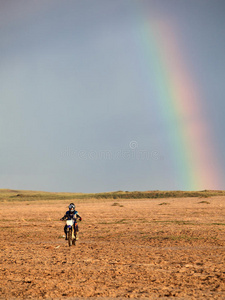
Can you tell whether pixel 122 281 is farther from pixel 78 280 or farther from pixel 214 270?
pixel 214 270

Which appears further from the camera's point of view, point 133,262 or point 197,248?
point 197,248

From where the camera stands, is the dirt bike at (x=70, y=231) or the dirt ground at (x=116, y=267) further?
the dirt bike at (x=70, y=231)

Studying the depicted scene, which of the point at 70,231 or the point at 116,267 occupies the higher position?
the point at 70,231

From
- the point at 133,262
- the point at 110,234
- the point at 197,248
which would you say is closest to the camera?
the point at 133,262

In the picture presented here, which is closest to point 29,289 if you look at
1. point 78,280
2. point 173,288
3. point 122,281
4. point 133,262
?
point 78,280

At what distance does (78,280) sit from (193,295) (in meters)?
3.36

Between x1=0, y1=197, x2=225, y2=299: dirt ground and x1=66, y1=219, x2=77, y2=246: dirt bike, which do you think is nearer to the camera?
x1=0, y1=197, x2=225, y2=299: dirt ground

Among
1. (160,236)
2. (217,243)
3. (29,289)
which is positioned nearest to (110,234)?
(160,236)

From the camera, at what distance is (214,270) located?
12188mm

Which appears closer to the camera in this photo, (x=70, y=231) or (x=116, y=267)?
(x=116, y=267)

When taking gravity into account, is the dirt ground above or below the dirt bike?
below

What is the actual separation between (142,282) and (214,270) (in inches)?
107

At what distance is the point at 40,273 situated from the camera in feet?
40.1

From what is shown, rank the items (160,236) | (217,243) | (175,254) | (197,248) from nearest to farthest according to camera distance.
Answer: (175,254) < (197,248) < (217,243) < (160,236)
